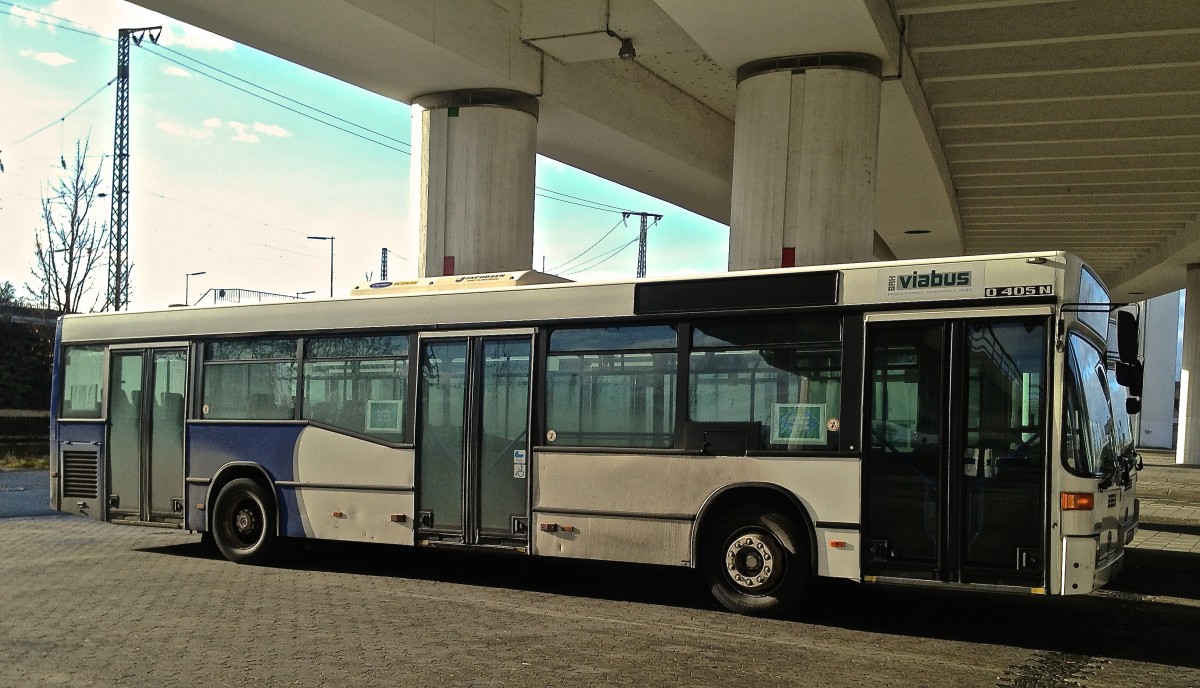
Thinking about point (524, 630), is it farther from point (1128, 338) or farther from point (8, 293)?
point (8, 293)

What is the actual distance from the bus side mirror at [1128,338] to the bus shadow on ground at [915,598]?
2.15m

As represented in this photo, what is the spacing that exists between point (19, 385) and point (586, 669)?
3729cm

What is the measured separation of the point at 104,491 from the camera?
549 inches

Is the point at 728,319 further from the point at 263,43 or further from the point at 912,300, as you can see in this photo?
the point at 263,43

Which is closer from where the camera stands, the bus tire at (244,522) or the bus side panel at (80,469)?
the bus tire at (244,522)

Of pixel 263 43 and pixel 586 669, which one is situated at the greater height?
pixel 263 43

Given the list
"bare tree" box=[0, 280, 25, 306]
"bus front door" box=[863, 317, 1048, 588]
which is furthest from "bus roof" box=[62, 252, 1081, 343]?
"bare tree" box=[0, 280, 25, 306]

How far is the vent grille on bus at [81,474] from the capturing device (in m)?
14.1

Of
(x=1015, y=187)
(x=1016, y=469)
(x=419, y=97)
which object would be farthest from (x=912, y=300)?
(x=1015, y=187)

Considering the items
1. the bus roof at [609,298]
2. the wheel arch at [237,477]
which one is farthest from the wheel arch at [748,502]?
the wheel arch at [237,477]

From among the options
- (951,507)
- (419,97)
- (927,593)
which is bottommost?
(927,593)

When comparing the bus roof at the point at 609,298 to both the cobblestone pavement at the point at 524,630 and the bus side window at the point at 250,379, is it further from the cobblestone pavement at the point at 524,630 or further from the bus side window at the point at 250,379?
the cobblestone pavement at the point at 524,630

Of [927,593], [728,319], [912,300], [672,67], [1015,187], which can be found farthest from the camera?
[1015,187]

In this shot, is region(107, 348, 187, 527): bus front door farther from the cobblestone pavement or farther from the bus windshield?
the bus windshield
